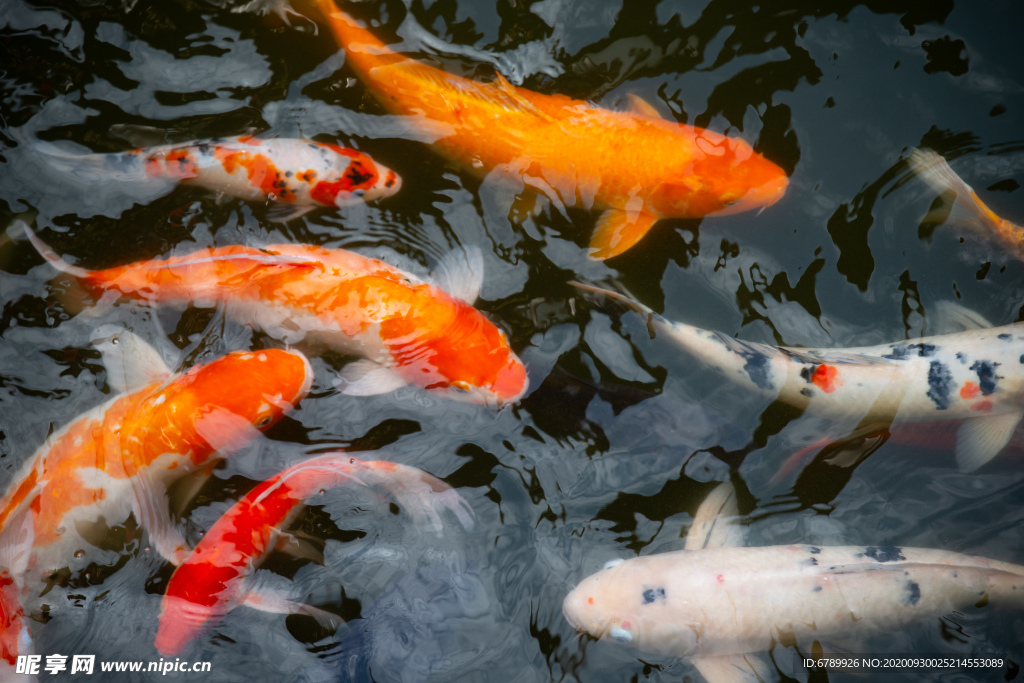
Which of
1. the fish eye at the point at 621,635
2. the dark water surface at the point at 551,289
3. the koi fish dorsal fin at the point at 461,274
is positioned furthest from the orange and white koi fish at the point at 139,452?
the fish eye at the point at 621,635

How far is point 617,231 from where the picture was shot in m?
3.74

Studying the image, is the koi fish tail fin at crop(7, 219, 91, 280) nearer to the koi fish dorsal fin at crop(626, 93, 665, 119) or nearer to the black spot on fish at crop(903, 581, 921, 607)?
the koi fish dorsal fin at crop(626, 93, 665, 119)

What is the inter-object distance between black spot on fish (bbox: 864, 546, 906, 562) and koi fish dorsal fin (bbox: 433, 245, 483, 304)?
237 cm

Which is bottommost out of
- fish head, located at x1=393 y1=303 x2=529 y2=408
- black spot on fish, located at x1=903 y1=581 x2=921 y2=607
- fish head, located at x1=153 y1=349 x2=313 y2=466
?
fish head, located at x1=153 y1=349 x2=313 y2=466

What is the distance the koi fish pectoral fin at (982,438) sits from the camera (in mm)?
3225

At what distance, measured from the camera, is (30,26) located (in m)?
3.98

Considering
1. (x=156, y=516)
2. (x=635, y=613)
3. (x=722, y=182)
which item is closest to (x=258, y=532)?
(x=156, y=516)

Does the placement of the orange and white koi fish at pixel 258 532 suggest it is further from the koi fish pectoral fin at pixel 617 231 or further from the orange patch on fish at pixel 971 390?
the orange patch on fish at pixel 971 390

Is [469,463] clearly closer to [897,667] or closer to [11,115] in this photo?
[897,667]

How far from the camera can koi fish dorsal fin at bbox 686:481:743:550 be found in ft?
10.2

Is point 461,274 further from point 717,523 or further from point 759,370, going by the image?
point 717,523

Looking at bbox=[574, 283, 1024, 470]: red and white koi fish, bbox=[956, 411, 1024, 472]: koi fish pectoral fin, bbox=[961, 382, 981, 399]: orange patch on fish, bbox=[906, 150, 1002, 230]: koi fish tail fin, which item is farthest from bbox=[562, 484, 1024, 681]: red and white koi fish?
bbox=[906, 150, 1002, 230]: koi fish tail fin

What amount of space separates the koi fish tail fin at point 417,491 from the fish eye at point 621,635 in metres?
0.84

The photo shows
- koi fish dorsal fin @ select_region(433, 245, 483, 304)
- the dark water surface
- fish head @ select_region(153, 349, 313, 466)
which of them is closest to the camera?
the dark water surface
